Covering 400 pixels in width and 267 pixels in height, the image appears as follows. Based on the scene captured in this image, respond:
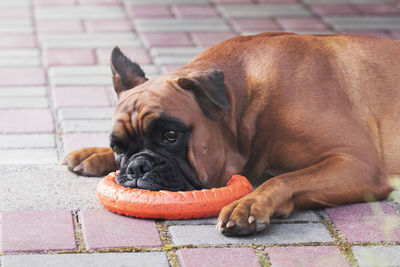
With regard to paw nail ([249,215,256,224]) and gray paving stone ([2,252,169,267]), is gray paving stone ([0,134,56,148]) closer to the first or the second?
gray paving stone ([2,252,169,267])

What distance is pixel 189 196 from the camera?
135 inches

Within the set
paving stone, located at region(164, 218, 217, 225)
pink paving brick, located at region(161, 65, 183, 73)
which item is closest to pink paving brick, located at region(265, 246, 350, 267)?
paving stone, located at region(164, 218, 217, 225)

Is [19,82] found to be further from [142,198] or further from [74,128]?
[142,198]

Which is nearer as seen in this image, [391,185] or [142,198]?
[142,198]

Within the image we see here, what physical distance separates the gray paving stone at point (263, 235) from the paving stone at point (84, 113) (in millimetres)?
1732

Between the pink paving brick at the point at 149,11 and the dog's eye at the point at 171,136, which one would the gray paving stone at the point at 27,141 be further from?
the pink paving brick at the point at 149,11

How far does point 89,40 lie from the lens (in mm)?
6613

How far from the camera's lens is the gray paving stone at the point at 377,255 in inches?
120

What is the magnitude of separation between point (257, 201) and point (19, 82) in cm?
284

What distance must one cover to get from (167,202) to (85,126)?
152 cm

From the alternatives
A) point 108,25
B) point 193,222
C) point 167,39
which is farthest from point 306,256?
point 108,25

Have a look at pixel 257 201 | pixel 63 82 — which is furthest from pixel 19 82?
pixel 257 201

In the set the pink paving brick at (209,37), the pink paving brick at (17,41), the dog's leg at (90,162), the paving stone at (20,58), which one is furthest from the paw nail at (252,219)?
the pink paving brick at (17,41)

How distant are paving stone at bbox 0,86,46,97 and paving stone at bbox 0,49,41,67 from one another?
0.53 meters
